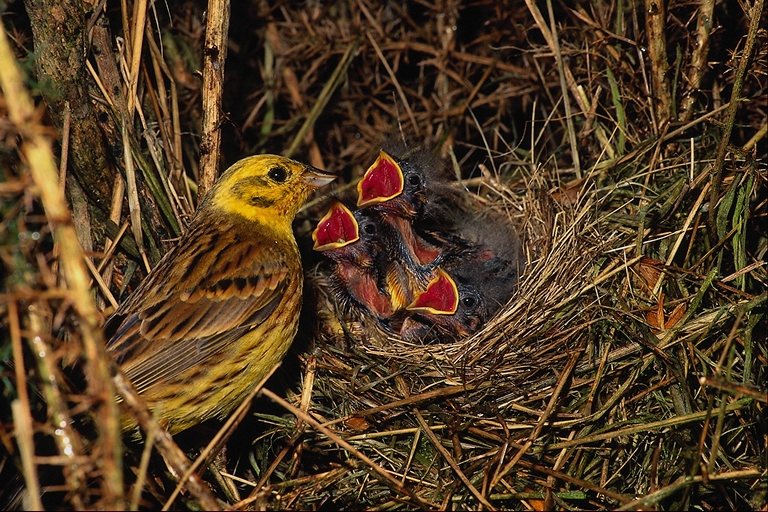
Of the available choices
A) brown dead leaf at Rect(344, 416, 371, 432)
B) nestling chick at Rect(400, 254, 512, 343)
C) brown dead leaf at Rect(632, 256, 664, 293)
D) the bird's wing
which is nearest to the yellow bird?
the bird's wing

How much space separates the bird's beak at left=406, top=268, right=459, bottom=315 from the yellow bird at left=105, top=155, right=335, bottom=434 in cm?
60

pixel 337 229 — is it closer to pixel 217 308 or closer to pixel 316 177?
pixel 316 177

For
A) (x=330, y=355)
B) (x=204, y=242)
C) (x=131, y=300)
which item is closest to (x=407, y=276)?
(x=330, y=355)

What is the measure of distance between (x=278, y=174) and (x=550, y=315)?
4.29 feet

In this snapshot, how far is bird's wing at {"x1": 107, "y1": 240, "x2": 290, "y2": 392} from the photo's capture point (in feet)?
11.0

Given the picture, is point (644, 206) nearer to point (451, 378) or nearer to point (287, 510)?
point (451, 378)

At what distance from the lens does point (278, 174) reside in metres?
3.92

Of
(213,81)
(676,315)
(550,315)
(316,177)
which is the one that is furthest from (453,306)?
(213,81)

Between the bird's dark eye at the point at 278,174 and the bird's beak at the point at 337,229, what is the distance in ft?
1.55

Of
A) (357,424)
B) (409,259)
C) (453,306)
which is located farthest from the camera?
(409,259)

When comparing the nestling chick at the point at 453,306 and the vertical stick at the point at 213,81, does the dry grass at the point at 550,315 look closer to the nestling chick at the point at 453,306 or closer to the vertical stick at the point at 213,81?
the vertical stick at the point at 213,81

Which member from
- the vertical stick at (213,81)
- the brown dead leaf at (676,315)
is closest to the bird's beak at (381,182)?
Answer: the vertical stick at (213,81)

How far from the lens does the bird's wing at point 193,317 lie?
11.0ft

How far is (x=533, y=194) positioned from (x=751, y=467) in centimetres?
179
